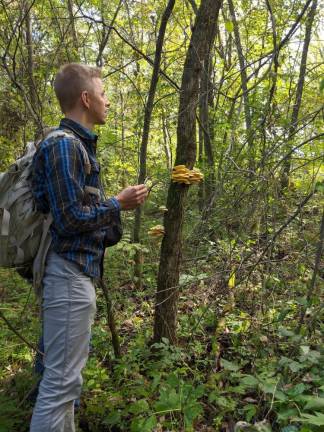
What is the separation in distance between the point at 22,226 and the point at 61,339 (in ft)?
2.28

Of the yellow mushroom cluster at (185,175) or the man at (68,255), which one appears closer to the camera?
the man at (68,255)

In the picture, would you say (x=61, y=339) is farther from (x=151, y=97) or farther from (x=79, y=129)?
(x=151, y=97)

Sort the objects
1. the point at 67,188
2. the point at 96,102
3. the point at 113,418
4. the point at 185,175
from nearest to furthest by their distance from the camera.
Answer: the point at 67,188 < the point at 96,102 < the point at 113,418 < the point at 185,175

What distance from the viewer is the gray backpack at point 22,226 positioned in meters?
2.16

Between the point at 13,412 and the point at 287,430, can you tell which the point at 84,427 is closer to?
the point at 13,412

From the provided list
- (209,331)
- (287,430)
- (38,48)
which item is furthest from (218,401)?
(38,48)

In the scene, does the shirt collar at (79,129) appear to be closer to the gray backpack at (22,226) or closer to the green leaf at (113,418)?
the gray backpack at (22,226)

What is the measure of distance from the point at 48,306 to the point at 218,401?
1.38 meters

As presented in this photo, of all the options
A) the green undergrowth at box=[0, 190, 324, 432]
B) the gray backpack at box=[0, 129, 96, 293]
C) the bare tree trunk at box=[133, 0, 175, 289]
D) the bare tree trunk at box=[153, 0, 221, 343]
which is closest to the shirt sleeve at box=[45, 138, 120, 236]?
the gray backpack at box=[0, 129, 96, 293]

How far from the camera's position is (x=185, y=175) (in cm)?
276

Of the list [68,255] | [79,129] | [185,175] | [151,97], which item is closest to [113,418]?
[68,255]

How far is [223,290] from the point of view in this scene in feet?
11.3

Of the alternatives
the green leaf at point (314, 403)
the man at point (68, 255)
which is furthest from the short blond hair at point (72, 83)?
the green leaf at point (314, 403)

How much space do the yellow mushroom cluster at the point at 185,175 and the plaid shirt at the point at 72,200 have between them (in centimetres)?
71
